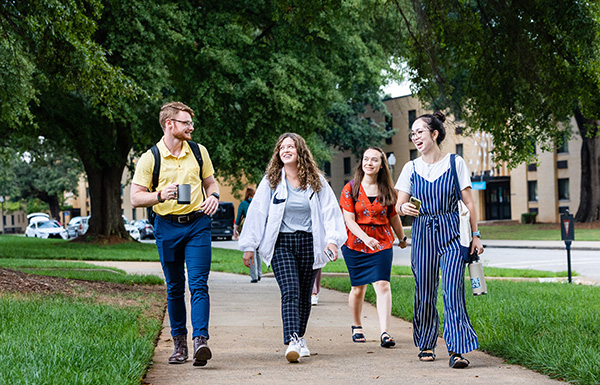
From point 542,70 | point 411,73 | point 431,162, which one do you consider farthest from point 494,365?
point 411,73

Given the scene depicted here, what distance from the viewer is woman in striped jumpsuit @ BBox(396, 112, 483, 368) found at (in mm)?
5969

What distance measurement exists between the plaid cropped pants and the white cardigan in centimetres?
8

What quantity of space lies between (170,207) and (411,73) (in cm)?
663

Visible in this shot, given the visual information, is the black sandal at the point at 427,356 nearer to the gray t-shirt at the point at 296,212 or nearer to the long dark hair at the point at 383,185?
the gray t-shirt at the point at 296,212

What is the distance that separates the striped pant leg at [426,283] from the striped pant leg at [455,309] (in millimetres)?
155

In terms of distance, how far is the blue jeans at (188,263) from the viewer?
6000 mm

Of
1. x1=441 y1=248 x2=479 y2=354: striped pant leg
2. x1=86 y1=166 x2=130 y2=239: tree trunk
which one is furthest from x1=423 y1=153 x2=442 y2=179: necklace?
x1=86 y1=166 x2=130 y2=239: tree trunk

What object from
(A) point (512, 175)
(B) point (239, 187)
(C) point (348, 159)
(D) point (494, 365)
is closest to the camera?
(D) point (494, 365)

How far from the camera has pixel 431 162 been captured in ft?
20.6

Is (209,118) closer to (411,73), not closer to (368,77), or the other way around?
(368,77)

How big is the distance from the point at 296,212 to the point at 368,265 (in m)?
1.22

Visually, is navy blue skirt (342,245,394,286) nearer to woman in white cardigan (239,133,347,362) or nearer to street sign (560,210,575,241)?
woman in white cardigan (239,133,347,362)

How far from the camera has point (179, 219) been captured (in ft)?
20.0

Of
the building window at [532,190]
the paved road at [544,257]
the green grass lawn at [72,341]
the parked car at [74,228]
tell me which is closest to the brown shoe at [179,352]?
the green grass lawn at [72,341]
